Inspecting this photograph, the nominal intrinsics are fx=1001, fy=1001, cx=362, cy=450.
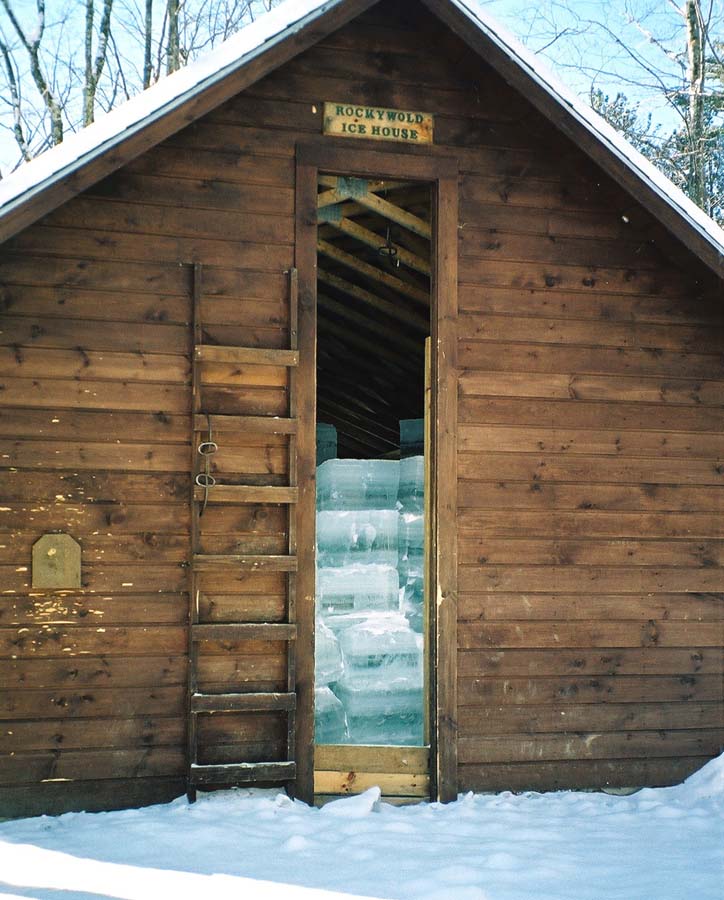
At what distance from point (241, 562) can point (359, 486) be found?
2.23 meters

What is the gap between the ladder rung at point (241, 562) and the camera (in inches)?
220

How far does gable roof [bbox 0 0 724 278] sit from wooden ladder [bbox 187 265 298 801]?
885mm

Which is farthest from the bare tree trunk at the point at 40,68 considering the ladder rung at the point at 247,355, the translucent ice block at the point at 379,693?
the translucent ice block at the point at 379,693

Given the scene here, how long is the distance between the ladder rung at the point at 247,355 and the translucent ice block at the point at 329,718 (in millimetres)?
2349

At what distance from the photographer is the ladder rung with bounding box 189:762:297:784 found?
545 centimetres

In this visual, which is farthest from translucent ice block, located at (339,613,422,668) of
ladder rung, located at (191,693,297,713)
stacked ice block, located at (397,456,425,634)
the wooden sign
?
the wooden sign

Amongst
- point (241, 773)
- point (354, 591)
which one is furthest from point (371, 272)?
point (241, 773)

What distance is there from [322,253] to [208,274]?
2.09 meters

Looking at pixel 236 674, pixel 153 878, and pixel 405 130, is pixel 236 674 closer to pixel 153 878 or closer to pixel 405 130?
pixel 153 878

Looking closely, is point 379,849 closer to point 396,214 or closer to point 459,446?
point 459,446

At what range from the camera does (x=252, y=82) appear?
5.46 metres

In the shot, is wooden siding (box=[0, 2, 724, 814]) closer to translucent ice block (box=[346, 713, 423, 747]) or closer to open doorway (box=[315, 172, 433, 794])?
open doorway (box=[315, 172, 433, 794])

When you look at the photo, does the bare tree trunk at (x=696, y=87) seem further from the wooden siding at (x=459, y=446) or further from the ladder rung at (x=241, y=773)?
the ladder rung at (x=241, y=773)

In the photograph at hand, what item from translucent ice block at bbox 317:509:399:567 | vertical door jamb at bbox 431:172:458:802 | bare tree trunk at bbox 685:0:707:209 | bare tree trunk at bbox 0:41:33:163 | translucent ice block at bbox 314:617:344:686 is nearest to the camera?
vertical door jamb at bbox 431:172:458:802
